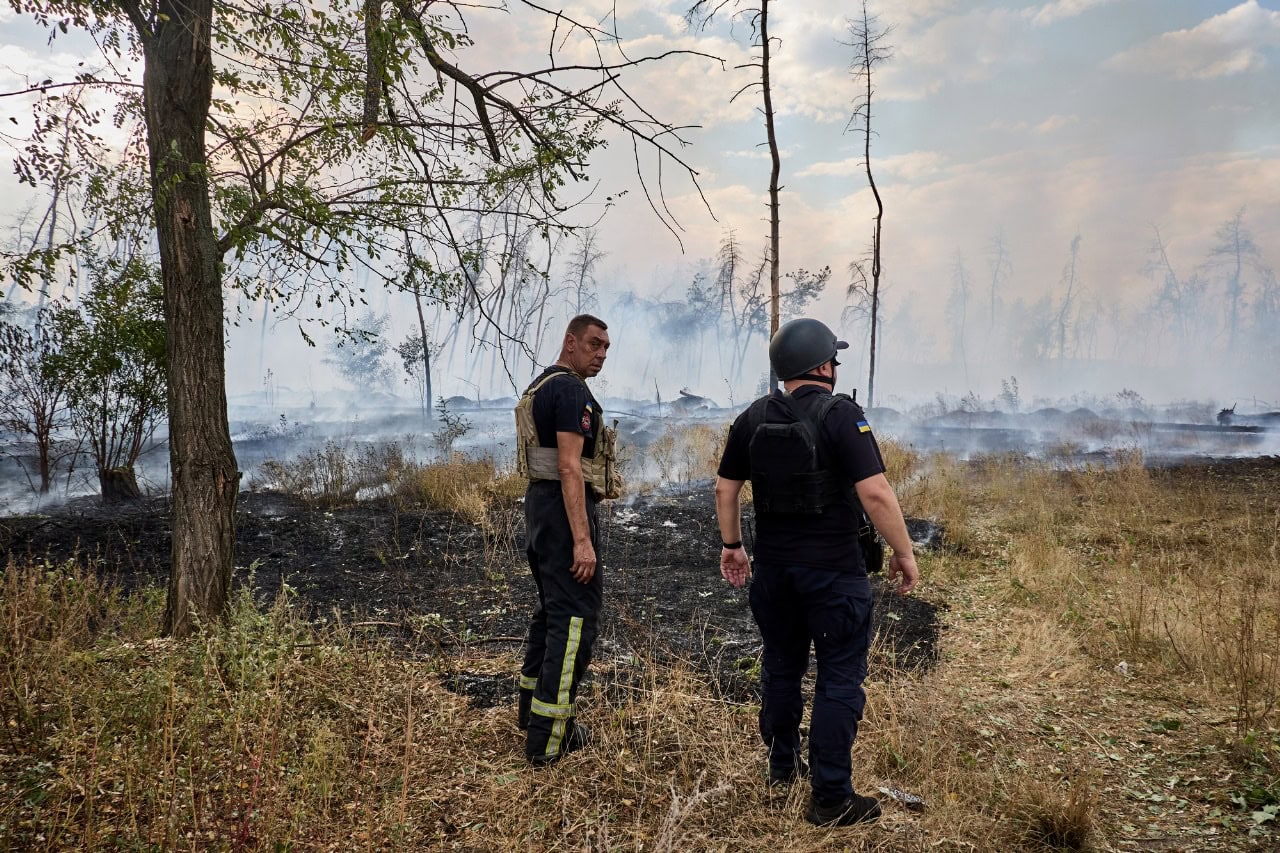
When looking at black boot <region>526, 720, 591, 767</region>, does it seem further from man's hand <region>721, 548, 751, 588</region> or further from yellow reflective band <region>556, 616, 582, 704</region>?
man's hand <region>721, 548, 751, 588</region>

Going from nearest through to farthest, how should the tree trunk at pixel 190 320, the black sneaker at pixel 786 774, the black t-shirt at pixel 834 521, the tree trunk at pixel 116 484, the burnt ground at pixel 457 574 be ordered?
the black t-shirt at pixel 834 521
the black sneaker at pixel 786 774
the tree trunk at pixel 190 320
the burnt ground at pixel 457 574
the tree trunk at pixel 116 484

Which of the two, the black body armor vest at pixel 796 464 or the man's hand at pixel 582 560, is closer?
the black body armor vest at pixel 796 464

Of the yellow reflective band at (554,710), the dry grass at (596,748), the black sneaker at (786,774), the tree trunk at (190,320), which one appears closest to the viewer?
the dry grass at (596,748)

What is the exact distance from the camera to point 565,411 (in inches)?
116

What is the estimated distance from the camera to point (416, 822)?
260cm

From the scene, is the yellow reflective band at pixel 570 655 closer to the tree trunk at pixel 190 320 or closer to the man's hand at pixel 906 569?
the man's hand at pixel 906 569

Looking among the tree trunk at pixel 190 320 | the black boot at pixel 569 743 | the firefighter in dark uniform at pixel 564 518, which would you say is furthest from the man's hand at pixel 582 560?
the tree trunk at pixel 190 320

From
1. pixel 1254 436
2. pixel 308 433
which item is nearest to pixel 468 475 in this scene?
pixel 308 433

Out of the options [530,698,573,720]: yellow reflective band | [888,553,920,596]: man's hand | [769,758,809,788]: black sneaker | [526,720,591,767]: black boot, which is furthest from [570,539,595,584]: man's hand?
[888,553,920,596]: man's hand

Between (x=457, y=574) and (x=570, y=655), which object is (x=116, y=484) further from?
(x=570, y=655)

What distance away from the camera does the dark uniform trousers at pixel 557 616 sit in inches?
116

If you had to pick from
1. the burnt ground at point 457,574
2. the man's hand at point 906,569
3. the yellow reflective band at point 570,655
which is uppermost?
the man's hand at point 906,569

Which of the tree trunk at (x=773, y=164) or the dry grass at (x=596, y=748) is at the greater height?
the tree trunk at (x=773, y=164)

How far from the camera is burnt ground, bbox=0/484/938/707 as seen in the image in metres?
4.60
